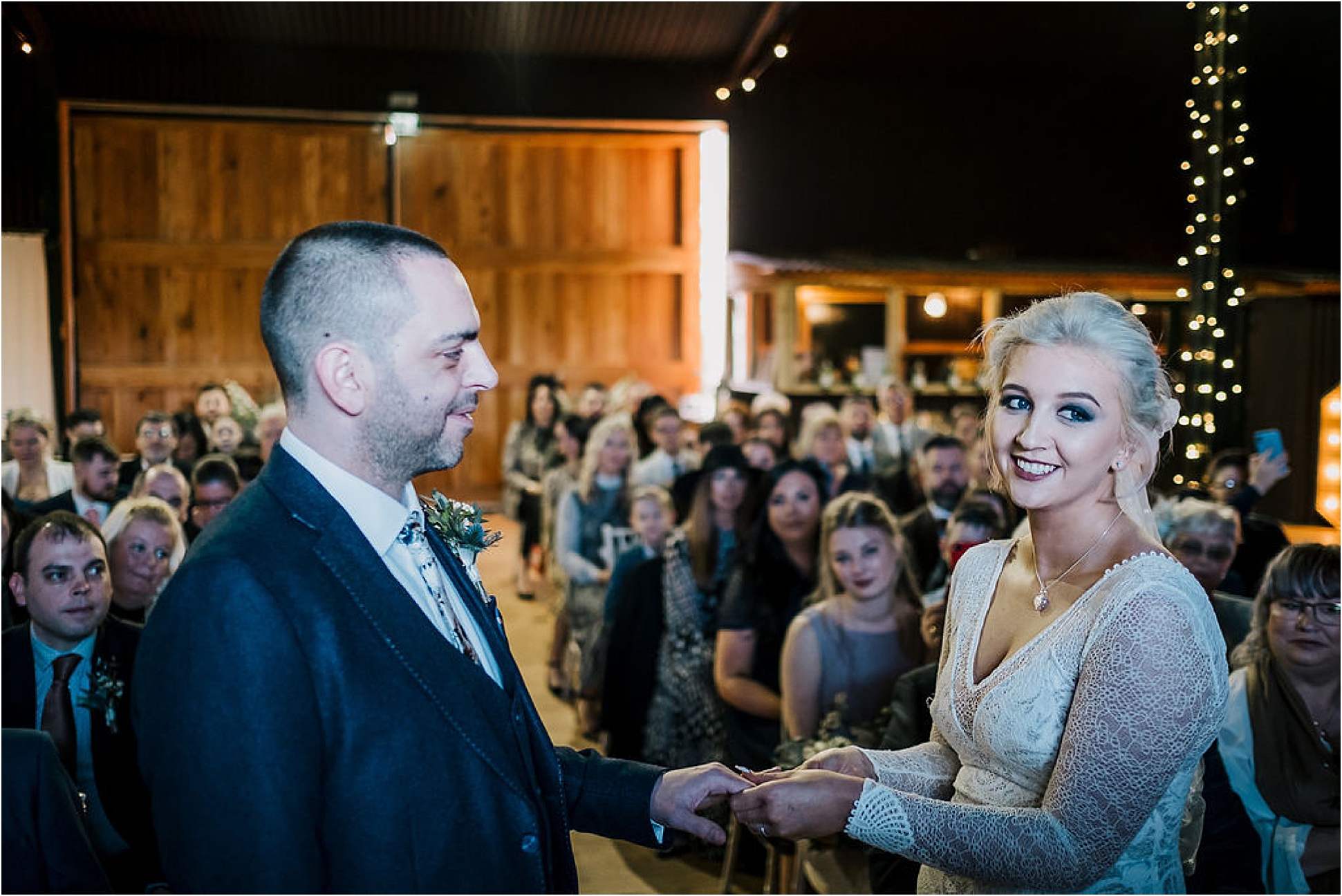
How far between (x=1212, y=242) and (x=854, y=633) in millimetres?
4027

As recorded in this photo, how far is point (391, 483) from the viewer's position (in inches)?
62.0

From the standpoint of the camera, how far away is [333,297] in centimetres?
150

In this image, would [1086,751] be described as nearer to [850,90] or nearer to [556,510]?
[556,510]

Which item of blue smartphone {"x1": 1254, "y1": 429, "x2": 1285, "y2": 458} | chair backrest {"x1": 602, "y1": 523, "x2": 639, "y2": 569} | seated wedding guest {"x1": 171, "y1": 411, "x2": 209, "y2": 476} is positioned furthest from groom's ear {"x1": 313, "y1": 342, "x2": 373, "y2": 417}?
seated wedding guest {"x1": 171, "y1": 411, "x2": 209, "y2": 476}

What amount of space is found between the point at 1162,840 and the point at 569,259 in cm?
1291

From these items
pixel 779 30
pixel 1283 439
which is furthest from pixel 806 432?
pixel 1283 439

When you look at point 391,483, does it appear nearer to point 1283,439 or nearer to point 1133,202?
point 1283,439

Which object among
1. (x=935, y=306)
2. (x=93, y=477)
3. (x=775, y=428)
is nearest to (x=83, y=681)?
(x=93, y=477)

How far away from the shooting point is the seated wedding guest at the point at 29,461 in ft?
20.8

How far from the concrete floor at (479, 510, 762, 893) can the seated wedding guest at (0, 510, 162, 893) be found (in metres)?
1.10

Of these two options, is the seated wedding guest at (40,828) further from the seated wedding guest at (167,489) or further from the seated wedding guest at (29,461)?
the seated wedding guest at (29,461)

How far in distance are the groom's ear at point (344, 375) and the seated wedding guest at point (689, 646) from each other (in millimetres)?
3419

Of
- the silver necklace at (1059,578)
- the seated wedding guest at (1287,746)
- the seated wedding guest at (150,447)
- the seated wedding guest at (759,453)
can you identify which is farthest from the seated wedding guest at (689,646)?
the seated wedding guest at (150,447)

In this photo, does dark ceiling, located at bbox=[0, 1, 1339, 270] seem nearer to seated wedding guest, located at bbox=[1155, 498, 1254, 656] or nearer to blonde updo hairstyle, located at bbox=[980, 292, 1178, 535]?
seated wedding guest, located at bbox=[1155, 498, 1254, 656]
